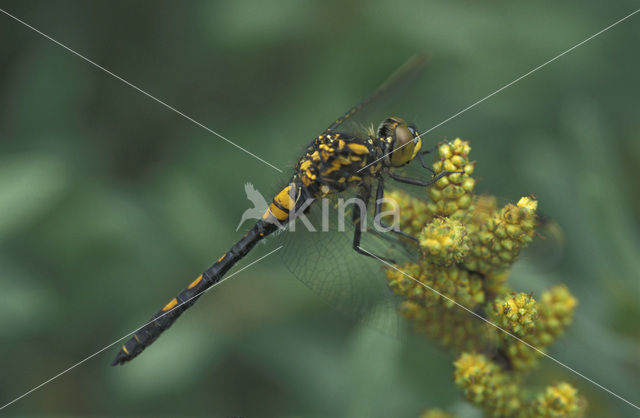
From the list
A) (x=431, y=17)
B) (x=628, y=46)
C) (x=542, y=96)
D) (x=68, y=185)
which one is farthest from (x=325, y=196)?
(x=628, y=46)

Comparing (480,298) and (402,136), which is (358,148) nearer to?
(402,136)

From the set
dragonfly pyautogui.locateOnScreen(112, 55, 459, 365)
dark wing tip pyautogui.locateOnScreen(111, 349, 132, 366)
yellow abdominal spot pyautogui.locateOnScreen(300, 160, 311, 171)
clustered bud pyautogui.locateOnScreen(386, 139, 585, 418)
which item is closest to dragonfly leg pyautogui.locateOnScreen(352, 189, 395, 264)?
dragonfly pyautogui.locateOnScreen(112, 55, 459, 365)

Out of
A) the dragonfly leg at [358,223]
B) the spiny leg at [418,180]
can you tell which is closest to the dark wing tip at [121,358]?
the dragonfly leg at [358,223]

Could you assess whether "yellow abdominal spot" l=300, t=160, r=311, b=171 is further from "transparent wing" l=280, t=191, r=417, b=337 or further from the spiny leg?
the spiny leg

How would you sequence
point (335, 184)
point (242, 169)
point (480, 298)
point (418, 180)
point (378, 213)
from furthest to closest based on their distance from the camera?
1. point (242, 169)
2. point (335, 184)
3. point (378, 213)
4. point (418, 180)
5. point (480, 298)

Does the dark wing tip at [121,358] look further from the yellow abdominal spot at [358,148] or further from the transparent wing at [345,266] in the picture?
the yellow abdominal spot at [358,148]

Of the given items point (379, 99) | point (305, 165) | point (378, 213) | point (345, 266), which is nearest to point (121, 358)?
point (345, 266)

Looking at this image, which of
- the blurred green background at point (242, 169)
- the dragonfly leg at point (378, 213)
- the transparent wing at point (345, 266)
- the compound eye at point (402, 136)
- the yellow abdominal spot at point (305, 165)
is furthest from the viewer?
the blurred green background at point (242, 169)
